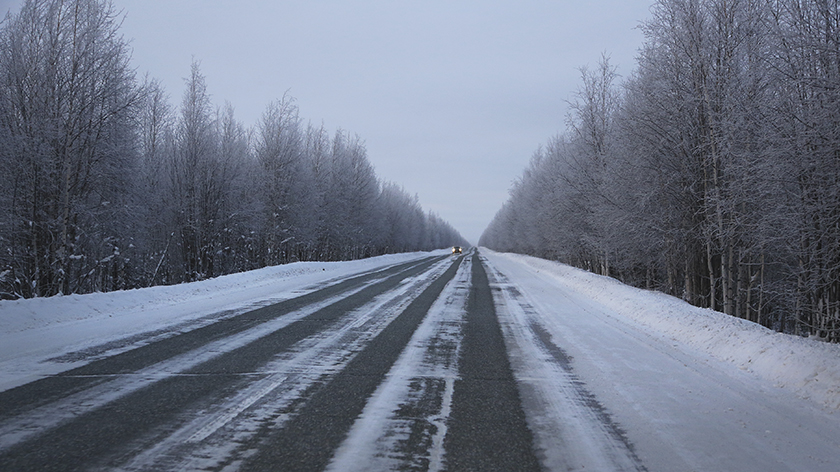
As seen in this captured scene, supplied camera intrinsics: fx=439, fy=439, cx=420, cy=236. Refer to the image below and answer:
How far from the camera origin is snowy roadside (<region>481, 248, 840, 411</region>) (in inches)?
175

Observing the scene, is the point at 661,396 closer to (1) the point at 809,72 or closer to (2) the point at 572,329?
(2) the point at 572,329

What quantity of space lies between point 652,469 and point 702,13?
45.3ft

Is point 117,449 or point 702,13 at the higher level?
point 702,13

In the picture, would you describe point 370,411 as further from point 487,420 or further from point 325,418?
point 487,420

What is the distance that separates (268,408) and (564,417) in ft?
8.06

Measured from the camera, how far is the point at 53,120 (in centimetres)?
1205

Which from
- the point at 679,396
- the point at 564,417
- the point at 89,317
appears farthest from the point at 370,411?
the point at 89,317

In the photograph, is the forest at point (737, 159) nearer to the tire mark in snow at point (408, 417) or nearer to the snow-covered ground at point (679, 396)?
the snow-covered ground at point (679, 396)

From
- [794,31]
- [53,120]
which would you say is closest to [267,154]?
[53,120]

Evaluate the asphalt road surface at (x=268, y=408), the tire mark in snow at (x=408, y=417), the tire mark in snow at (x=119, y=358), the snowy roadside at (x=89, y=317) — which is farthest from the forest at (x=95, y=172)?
the tire mark in snow at (x=408, y=417)

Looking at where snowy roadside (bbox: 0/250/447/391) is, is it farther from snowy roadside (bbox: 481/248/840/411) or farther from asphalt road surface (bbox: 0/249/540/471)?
snowy roadside (bbox: 481/248/840/411)

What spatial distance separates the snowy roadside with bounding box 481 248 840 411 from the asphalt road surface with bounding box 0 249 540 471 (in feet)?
9.63

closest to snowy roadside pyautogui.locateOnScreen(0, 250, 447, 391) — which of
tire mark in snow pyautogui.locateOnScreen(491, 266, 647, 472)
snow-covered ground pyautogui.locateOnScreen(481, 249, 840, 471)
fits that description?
tire mark in snow pyautogui.locateOnScreen(491, 266, 647, 472)

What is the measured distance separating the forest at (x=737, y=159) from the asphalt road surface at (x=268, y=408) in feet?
20.8
